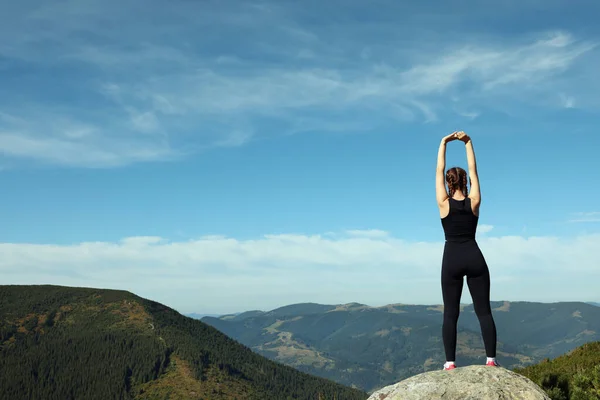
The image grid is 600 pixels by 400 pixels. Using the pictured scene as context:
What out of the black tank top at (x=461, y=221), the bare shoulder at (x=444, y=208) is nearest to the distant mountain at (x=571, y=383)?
the black tank top at (x=461, y=221)

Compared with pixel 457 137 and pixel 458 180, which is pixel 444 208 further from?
pixel 457 137

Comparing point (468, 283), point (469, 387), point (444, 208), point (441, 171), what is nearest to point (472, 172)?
point (441, 171)

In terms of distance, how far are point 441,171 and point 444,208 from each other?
69cm

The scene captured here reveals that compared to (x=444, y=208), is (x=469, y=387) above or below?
below

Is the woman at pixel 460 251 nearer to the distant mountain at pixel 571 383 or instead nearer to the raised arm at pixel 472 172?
the raised arm at pixel 472 172

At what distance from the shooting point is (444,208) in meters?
9.38

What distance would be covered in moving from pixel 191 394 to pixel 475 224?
20227 cm

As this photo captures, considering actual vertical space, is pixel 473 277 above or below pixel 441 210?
below

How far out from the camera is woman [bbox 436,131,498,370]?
9133mm

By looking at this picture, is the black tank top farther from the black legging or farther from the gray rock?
the gray rock

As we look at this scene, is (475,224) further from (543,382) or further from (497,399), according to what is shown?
(543,382)

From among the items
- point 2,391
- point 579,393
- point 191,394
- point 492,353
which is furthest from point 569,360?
point 2,391

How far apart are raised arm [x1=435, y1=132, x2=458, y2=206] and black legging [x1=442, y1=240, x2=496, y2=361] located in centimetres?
89

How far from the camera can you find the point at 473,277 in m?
9.18
